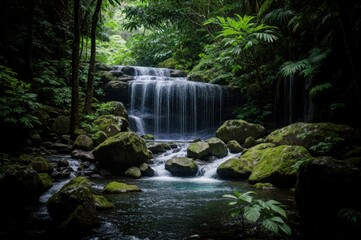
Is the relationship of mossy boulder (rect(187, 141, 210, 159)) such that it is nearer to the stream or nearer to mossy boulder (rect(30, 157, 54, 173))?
the stream

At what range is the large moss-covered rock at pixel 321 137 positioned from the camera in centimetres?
A: 695

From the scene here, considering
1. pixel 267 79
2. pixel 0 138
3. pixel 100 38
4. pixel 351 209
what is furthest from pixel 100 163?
pixel 100 38

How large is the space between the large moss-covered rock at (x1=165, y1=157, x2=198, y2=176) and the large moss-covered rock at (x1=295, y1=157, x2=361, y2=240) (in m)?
4.59

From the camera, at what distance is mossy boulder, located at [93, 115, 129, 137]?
34.2 ft

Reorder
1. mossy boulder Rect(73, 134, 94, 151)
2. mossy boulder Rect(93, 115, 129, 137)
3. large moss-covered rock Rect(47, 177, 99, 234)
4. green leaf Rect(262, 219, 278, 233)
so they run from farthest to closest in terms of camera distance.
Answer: mossy boulder Rect(93, 115, 129, 137) → mossy boulder Rect(73, 134, 94, 151) → large moss-covered rock Rect(47, 177, 99, 234) → green leaf Rect(262, 219, 278, 233)

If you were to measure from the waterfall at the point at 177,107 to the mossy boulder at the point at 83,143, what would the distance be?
17.6ft

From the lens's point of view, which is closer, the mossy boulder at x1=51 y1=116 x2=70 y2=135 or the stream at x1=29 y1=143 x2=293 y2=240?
the stream at x1=29 y1=143 x2=293 y2=240

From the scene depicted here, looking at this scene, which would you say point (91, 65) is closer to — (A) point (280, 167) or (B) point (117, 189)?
(B) point (117, 189)

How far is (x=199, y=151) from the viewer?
363 inches

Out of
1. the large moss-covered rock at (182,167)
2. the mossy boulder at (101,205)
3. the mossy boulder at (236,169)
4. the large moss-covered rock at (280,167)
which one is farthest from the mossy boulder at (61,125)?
the large moss-covered rock at (280,167)

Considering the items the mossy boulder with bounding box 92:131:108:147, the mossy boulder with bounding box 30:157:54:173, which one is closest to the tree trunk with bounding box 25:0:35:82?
the mossy boulder with bounding box 92:131:108:147

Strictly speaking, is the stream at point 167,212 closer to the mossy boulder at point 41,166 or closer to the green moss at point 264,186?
the green moss at point 264,186

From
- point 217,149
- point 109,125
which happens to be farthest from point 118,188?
point 109,125

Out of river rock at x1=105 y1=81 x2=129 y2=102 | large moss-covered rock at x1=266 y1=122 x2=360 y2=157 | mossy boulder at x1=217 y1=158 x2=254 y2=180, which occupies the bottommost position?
mossy boulder at x1=217 y1=158 x2=254 y2=180
